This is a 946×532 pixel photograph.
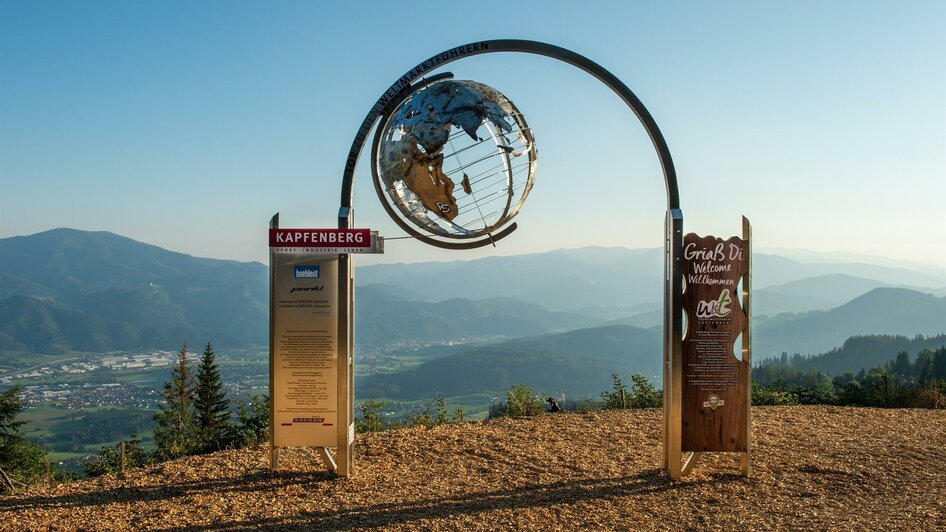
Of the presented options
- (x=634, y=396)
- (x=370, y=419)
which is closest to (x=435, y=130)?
(x=370, y=419)

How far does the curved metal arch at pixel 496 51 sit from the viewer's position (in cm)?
907

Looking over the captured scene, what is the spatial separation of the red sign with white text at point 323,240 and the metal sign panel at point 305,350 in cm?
18

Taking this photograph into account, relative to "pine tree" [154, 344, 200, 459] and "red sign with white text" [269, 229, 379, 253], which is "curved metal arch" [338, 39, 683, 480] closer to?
"red sign with white text" [269, 229, 379, 253]

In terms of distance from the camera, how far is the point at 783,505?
8.12 m

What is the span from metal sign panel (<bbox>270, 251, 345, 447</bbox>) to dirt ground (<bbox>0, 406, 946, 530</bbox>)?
0.72 m

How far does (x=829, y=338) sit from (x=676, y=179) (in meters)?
165

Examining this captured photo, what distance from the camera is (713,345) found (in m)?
9.06

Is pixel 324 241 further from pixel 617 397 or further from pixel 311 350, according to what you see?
pixel 617 397

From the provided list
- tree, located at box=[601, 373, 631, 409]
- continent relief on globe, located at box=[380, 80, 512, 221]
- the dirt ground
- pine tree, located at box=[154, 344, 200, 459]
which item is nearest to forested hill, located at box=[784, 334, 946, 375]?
tree, located at box=[601, 373, 631, 409]

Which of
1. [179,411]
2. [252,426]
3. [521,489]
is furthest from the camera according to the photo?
[179,411]

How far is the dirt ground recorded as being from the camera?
7.55 meters

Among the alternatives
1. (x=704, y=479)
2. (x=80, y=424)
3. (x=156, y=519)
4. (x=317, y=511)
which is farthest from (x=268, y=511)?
(x=80, y=424)

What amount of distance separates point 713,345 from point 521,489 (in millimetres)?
3253

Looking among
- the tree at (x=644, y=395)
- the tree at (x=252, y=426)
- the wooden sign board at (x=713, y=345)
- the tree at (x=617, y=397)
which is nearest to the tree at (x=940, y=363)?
the tree at (x=644, y=395)
